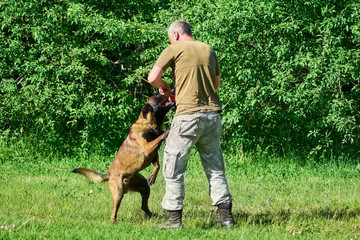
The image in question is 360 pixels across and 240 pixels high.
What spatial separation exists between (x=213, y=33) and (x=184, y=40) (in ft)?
14.4

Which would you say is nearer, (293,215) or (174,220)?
(174,220)

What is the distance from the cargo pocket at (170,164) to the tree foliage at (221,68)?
415 cm

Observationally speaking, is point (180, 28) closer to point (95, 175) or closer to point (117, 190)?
point (117, 190)

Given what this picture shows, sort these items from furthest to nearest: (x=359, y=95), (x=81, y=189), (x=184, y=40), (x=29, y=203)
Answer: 1. (x=359, y=95)
2. (x=81, y=189)
3. (x=29, y=203)
4. (x=184, y=40)

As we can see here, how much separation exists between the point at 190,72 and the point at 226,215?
1.50m

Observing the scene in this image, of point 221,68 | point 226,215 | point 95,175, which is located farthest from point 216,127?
point 221,68

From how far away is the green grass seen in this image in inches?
197

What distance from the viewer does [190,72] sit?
5000 millimetres

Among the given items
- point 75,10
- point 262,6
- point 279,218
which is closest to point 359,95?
point 262,6

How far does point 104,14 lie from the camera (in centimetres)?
1187

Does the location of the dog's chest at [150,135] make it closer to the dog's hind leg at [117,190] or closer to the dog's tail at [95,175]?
the dog's hind leg at [117,190]

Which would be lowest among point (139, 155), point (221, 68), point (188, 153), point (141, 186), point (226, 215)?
point (226, 215)

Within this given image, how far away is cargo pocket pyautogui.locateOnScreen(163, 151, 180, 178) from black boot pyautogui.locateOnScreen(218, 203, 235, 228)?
2.11 feet

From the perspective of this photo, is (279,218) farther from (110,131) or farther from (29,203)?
(110,131)
